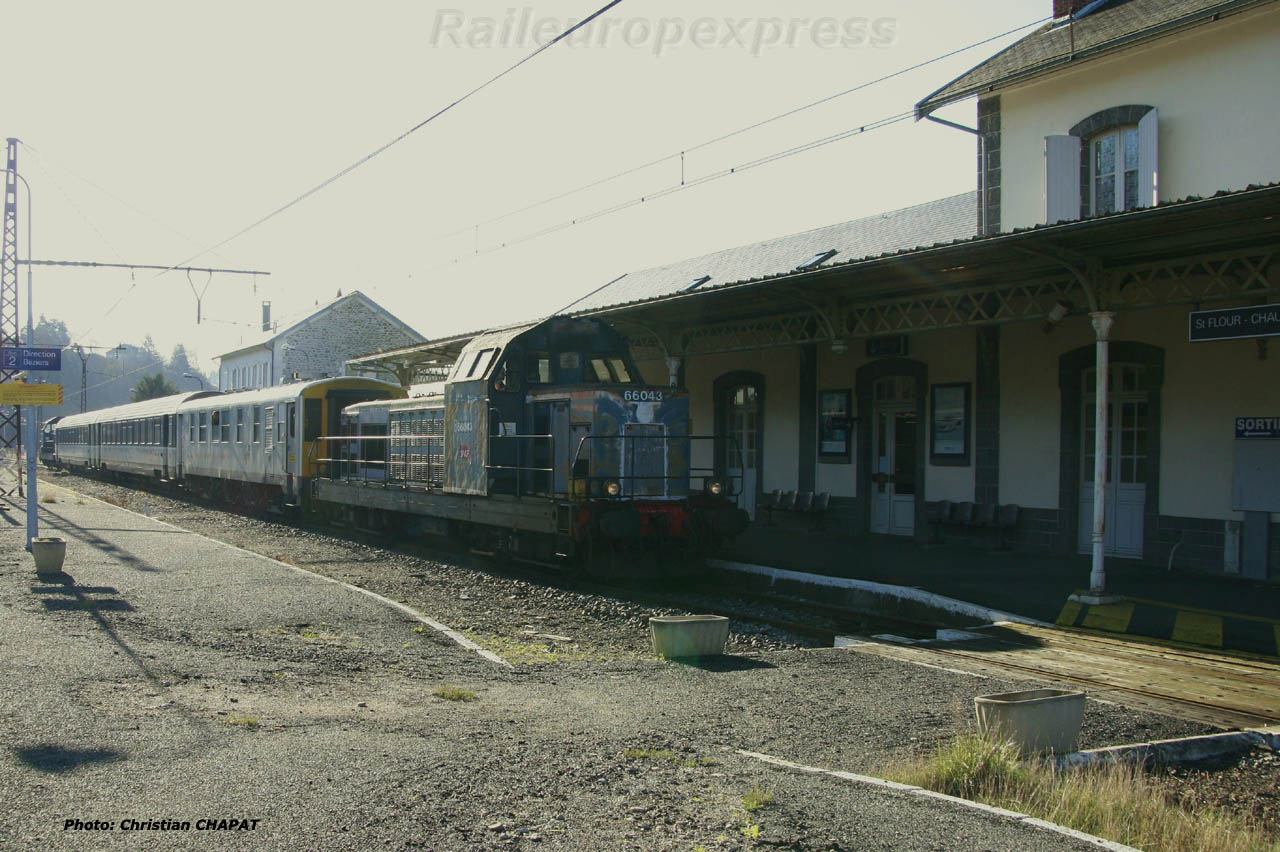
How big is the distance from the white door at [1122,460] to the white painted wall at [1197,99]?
2.83 meters

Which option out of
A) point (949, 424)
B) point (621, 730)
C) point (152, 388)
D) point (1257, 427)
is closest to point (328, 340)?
point (152, 388)

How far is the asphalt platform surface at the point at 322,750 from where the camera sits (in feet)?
13.9

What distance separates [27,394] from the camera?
14.2m

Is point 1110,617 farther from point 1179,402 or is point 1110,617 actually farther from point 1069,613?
point 1179,402

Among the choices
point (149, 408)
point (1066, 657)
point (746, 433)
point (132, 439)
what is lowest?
point (1066, 657)

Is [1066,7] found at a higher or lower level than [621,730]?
higher

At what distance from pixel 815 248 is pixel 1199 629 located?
43.3 ft

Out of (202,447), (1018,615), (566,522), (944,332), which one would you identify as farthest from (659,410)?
(202,447)

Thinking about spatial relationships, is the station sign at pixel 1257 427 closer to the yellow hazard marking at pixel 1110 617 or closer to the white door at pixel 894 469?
the yellow hazard marking at pixel 1110 617

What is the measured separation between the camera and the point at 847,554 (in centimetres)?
1502

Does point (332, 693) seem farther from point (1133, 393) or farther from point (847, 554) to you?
point (1133, 393)

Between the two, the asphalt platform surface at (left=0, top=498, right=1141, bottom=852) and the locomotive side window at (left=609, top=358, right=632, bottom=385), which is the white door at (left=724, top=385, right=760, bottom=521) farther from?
the asphalt platform surface at (left=0, top=498, right=1141, bottom=852)

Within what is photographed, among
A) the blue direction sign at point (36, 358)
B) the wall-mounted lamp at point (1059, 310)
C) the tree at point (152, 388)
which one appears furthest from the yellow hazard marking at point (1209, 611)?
the tree at point (152, 388)

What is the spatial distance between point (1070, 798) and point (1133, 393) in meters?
10.6
